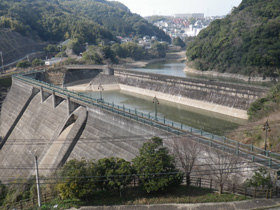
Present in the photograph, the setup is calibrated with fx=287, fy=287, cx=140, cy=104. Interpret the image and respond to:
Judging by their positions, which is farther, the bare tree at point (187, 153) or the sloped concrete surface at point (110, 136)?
the sloped concrete surface at point (110, 136)

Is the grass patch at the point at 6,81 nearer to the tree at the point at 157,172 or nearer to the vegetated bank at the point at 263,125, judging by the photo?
the vegetated bank at the point at 263,125

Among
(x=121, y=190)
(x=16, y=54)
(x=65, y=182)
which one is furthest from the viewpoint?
(x=16, y=54)

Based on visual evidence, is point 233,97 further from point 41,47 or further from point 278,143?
point 41,47

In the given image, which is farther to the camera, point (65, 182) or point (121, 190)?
point (121, 190)

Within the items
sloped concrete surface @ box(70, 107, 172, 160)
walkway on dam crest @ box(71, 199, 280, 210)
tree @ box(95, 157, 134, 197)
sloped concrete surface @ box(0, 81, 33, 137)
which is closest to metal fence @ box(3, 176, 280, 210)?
walkway on dam crest @ box(71, 199, 280, 210)

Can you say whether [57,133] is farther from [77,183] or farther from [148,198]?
[148,198]

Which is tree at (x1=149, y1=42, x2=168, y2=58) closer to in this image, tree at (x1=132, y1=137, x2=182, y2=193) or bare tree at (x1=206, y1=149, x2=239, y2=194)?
bare tree at (x1=206, y1=149, x2=239, y2=194)

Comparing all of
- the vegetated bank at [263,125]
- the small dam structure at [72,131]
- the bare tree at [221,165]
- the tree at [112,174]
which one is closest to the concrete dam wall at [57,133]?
the small dam structure at [72,131]

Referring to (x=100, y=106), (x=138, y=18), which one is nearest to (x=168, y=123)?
(x=100, y=106)
